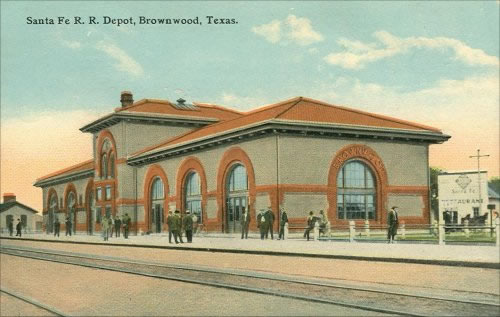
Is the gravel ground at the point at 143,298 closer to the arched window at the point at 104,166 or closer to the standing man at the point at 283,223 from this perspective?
the standing man at the point at 283,223

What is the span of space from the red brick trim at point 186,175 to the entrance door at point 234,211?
98.3 inches

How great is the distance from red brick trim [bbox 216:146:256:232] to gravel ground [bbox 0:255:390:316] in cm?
1957

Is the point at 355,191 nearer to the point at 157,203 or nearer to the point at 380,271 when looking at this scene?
the point at 157,203

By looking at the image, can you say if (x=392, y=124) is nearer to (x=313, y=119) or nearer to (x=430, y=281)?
(x=313, y=119)

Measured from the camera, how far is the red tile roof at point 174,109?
52.1m

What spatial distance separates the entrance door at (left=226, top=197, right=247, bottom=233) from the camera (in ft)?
122

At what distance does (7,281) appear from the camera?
15875 mm

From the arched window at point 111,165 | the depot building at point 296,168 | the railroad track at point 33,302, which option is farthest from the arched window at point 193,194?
the railroad track at point 33,302

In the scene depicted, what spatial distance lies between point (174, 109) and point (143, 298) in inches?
1701

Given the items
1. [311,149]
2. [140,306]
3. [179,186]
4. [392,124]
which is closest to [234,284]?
[140,306]

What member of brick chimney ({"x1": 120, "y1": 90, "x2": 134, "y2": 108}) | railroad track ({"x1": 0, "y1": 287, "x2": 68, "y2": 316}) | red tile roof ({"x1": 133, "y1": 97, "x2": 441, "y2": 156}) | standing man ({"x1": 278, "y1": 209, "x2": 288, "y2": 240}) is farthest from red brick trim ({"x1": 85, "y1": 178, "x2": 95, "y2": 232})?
A: railroad track ({"x1": 0, "y1": 287, "x2": 68, "y2": 316})

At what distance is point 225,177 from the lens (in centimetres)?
3853

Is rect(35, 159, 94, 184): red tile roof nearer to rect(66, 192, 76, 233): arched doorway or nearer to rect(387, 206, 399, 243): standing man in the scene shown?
rect(66, 192, 76, 233): arched doorway

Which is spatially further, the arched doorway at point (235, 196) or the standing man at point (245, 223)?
the arched doorway at point (235, 196)
